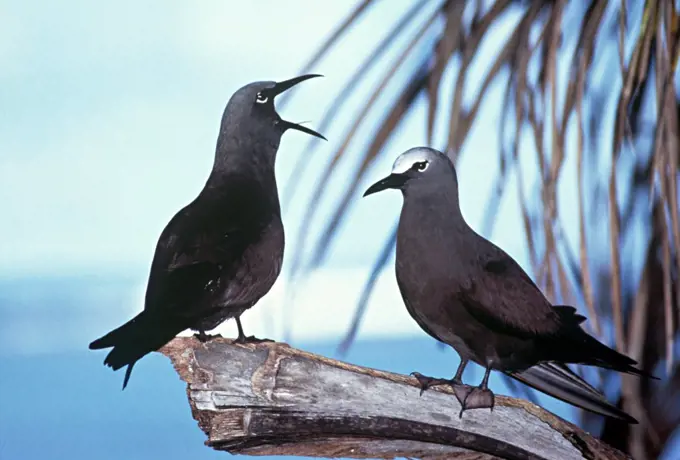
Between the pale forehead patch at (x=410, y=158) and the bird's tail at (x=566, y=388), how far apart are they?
0.37m

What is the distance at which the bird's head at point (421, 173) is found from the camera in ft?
4.67

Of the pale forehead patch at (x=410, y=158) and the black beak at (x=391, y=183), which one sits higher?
the pale forehead patch at (x=410, y=158)

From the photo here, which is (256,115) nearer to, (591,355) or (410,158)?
(410,158)

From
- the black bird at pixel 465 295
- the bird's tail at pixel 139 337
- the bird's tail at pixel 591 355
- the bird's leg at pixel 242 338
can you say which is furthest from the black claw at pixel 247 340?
the bird's tail at pixel 591 355

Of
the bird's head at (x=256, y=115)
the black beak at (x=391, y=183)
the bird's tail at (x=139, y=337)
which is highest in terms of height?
the bird's head at (x=256, y=115)

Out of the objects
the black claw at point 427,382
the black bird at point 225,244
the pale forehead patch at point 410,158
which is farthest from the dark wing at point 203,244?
the black claw at point 427,382

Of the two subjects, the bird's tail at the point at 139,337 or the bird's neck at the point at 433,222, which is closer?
the bird's tail at the point at 139,337

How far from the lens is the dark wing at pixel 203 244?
135 cm

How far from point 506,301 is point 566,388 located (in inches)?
8.2

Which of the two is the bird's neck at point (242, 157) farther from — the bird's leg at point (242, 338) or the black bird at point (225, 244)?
the bird's leg at point (242, 338)

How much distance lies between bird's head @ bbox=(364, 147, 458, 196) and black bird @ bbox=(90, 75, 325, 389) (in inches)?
6.4

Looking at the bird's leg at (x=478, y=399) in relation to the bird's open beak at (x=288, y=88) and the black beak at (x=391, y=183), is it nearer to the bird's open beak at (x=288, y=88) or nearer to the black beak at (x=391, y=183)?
the black beak at (x=391, y=183)

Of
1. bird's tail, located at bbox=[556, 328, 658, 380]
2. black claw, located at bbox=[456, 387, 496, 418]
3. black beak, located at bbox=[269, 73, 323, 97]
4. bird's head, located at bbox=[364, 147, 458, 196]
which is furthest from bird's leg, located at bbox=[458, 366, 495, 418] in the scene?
black beak, located at bbox=[269, 73, 323, 97]

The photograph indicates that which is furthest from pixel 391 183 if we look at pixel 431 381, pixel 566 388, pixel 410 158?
pixel 566 388
